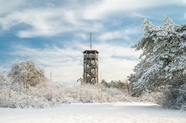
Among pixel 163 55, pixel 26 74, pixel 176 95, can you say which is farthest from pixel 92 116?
pixel 26 74

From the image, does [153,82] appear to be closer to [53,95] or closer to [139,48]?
[139,48]

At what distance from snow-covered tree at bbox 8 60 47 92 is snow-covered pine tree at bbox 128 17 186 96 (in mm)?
12454

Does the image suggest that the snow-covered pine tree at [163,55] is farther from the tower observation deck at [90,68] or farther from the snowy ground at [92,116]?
the tower observation deck at [90,68]

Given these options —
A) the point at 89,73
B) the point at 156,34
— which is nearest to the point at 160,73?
the point at 156,34

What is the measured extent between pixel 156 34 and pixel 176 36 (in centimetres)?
107

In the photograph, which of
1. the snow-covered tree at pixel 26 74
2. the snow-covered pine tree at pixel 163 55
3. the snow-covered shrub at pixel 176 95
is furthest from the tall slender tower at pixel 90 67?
the snow-covered shrub at pixel 176 95

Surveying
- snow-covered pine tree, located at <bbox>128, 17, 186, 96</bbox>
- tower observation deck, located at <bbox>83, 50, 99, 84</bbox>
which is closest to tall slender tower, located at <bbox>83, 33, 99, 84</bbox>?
tower observation deck, located at <bbox>83, 50, 99, 84</bbox>

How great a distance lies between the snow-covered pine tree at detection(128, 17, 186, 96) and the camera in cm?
1054

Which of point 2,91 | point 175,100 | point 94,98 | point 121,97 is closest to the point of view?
point 175,100

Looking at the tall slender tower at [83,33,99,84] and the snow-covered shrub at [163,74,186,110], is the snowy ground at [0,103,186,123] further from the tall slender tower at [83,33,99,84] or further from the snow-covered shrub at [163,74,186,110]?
the tall slender tower at [83,33,99,84]

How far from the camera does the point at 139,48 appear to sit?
12.5 meters

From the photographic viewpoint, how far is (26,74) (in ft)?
65.9

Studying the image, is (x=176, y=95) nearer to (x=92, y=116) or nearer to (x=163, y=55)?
(x=163, y=55)

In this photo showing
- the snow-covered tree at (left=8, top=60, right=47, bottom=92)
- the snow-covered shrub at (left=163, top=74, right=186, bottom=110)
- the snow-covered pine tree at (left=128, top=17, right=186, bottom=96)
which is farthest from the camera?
the snow-covered tree at (left=8, top=60, right=47, bottom=92)
